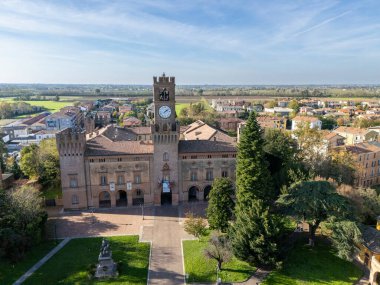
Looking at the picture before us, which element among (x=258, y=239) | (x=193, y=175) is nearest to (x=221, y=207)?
(x=258, y=239)

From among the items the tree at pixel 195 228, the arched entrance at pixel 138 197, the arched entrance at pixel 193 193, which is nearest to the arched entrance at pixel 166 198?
the arched entrance at pixel 138 197

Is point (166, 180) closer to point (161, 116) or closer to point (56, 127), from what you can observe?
point (161, 116)

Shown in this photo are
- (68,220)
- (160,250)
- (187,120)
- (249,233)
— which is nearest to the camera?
(249,233)

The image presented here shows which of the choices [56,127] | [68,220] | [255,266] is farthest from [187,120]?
[255,266]

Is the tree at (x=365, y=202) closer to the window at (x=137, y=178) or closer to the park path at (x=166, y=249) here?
the park path at (x=166, y=249)

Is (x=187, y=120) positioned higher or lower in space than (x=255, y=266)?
higher

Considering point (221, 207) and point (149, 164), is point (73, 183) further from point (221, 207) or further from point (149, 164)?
point (221, 207)

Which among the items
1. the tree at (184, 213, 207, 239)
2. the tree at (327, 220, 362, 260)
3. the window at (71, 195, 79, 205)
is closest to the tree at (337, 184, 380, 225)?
the tree at (327, 220, 362, 260)
